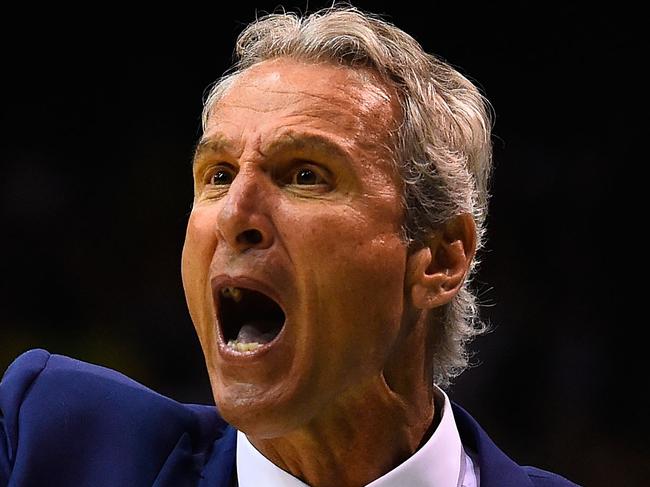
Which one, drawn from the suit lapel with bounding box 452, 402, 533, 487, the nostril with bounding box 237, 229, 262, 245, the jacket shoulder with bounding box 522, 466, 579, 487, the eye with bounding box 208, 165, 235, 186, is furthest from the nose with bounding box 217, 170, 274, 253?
the jacket shoulder with bounding box 522, 466, 579, 487

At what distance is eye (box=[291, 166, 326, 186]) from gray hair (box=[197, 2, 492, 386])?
157mm

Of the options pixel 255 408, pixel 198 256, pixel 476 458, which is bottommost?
pixel 476 458

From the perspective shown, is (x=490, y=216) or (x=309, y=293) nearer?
(x=309, y=293)

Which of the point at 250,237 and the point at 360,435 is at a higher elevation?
the point at 250,237

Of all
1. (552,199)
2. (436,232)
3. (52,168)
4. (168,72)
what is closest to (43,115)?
(52,168)

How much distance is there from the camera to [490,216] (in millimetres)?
4105

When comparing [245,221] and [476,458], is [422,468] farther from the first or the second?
[245,221]

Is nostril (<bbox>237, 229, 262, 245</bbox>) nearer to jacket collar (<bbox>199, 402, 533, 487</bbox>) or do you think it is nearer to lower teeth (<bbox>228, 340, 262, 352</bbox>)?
lower teeth (<bbox>228, 340, 262, 352</bbox>)

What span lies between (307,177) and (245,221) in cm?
15

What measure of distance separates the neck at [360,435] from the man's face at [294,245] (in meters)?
0.05

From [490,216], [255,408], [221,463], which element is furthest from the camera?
[490,216]

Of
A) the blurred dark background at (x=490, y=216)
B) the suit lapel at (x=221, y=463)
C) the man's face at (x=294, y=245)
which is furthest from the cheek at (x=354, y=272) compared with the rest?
the blurred dark background at (x=490, y=216)

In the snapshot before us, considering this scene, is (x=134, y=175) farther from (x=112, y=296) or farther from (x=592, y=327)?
(x=592, y=327)

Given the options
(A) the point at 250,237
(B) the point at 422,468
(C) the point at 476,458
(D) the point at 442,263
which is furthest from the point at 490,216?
(A) the point at 250,237
